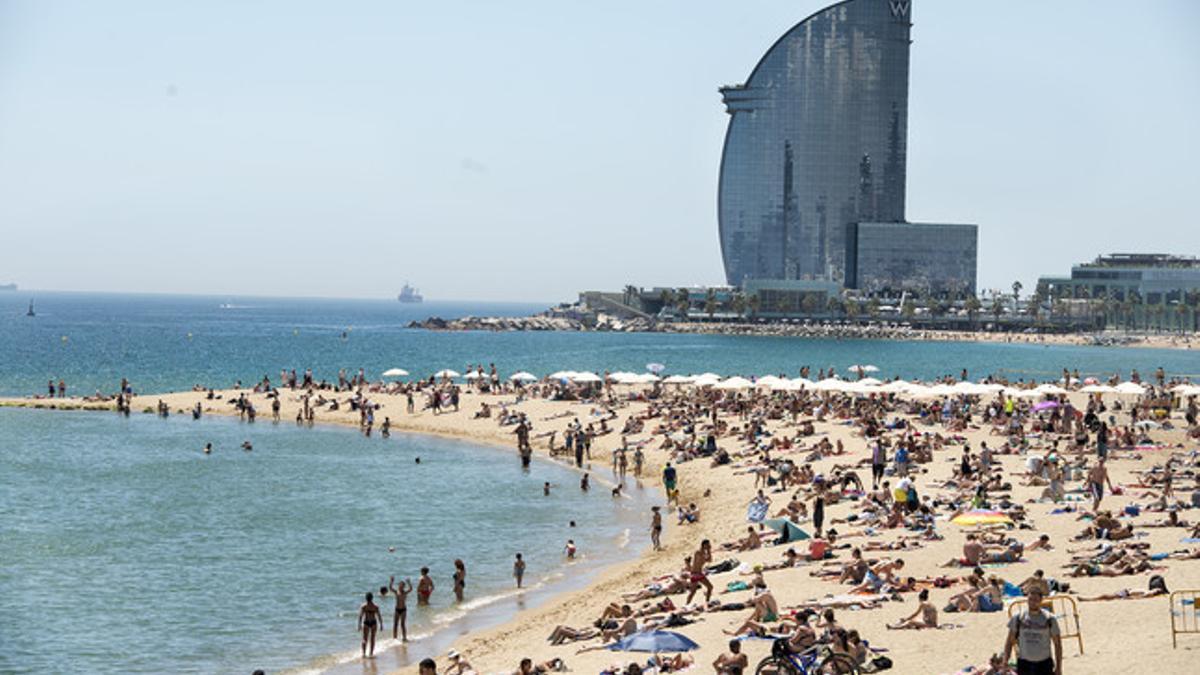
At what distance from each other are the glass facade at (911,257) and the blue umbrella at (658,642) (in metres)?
180

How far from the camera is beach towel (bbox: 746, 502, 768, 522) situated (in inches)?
1060

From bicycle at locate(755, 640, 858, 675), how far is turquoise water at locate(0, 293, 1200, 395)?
60.8m

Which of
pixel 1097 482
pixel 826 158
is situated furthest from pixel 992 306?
pixel 1097 482

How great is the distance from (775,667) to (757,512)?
43.5 feet

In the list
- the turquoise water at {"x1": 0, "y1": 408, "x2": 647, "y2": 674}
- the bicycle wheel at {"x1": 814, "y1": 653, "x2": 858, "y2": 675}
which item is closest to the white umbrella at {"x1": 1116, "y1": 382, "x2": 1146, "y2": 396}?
the turquoise water at {"x1": 0, "y1": 408, "x2": 647, "y2": 674}

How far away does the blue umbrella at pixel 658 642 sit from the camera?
16.2 m

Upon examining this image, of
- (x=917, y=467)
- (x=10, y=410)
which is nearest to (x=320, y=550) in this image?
(x=917, y=467)

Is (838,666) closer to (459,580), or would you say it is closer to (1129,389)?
(459,580)

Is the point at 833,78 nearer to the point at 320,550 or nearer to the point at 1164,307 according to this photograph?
the point at 1164,307

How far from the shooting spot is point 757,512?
27.1 meters

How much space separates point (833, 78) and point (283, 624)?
180 m

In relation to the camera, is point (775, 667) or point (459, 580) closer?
point (775, 667)

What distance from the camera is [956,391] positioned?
4556 cm

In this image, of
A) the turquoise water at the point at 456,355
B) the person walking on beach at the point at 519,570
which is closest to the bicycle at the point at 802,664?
the person walking on beach at the point at 519,570
